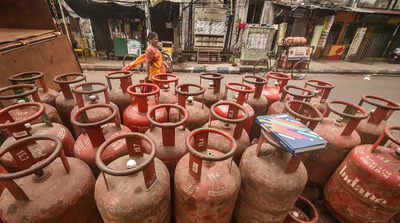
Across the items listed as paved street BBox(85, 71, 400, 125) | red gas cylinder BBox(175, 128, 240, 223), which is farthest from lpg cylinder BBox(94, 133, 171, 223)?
paved street BBox(85, 71, 400, 125)

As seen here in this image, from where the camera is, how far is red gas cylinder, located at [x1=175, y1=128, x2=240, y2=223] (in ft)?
5.37

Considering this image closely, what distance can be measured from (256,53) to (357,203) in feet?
30.1

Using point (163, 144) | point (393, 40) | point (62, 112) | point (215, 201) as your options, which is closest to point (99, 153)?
point (163, 144)

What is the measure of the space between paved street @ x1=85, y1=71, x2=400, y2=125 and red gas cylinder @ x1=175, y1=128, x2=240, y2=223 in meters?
6.57

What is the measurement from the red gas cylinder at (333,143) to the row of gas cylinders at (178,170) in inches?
0.6

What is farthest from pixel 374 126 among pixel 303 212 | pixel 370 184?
pixel 303 212

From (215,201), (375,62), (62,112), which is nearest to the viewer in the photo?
(215,201)

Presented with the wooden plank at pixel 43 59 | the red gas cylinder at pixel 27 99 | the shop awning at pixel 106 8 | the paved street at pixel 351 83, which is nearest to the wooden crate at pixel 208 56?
the paved street at pixel 351 83

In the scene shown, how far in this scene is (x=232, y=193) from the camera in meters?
1.69

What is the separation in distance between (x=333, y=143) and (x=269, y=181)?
1.47 m

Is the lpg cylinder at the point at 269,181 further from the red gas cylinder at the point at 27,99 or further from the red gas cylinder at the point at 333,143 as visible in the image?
the red gas cylinder at the point at 27,99

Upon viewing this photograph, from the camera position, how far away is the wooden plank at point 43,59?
3162 mm

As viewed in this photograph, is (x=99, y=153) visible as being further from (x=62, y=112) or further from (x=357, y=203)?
(x=357, y=203)

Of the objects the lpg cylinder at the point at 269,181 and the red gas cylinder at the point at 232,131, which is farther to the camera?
the red gas cylinder at the point at 232,131
